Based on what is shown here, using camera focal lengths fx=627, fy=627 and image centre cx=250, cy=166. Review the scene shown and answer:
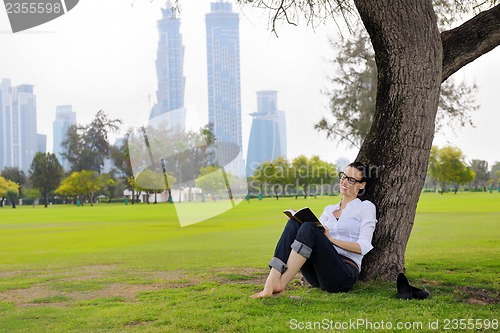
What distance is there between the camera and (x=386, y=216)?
21.0 ft

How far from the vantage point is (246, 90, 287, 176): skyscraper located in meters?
67.6

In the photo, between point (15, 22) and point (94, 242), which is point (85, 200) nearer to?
point (15, 22)

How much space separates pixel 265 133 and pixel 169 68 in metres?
39.9

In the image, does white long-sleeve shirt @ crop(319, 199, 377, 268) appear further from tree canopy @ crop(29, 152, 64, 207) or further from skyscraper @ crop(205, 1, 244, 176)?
skyscraper @ crop(205, 1, 244, 176)

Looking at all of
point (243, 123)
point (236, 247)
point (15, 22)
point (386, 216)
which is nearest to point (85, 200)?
point (243, 123)

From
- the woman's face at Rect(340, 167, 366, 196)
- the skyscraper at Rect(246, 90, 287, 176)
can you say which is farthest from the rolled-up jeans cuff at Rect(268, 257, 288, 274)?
the skyscraper at Rect(246, 90, 287, 176)

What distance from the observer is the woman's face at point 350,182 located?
19.1 ft

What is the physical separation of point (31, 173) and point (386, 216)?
207 feet

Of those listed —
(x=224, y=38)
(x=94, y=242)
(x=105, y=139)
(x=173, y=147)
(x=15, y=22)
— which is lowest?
(x=94, y=242)

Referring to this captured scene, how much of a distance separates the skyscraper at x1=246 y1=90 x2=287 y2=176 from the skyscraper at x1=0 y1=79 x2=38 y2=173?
40.9 m

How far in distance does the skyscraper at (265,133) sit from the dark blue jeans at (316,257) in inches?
2369

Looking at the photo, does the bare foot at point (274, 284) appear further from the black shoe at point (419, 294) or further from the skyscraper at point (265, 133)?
the skyscraper at point (265, 133)

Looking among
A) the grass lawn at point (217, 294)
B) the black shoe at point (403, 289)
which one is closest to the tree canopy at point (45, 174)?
the grass lawn at point (217, 294)

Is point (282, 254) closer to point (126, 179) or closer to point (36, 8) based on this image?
point (36, 8)
